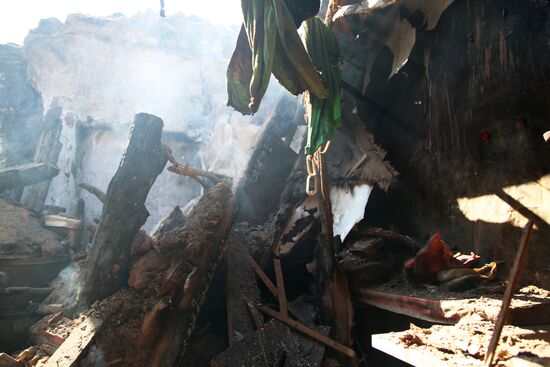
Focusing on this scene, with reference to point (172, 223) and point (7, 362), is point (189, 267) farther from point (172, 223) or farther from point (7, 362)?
point (7, 362)

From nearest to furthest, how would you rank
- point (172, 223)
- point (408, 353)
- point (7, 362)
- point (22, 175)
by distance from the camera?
point (408, 353) → point (7, 362) → point (172, 223) → point (22, 175)

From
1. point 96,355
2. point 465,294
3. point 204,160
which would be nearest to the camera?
point 465,294

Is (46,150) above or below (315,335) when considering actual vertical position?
above

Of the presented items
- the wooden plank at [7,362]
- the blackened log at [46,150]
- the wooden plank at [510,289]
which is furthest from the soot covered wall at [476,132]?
the blackened log at [46,150]

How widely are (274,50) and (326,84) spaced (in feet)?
3.48

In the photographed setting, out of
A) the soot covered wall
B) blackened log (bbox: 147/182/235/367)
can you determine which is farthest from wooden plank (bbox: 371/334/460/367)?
blackened log (bbox: 147/182/235/367)

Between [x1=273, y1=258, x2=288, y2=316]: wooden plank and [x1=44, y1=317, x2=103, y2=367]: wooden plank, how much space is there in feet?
9.22

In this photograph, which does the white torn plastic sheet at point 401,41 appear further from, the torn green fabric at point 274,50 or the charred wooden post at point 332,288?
the torn green fabric at point 274,50

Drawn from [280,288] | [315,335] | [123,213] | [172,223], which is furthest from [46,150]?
[315,335]

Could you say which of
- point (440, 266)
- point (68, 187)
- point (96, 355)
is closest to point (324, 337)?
point (440, 266)

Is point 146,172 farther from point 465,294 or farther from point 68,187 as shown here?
point 68,187

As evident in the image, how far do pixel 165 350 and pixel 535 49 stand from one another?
617 centimetres

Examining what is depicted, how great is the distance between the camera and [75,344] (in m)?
4.42

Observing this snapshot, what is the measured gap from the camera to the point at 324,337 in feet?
15.1
